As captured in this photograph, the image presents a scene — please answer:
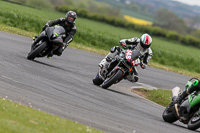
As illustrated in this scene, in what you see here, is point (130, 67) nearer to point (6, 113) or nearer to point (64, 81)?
point (64, 81)

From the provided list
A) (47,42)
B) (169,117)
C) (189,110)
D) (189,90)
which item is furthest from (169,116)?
(47,42)

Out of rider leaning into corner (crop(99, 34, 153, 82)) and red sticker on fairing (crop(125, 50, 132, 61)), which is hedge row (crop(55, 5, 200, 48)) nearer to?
rider leaning into corner (crop(99, 34, 153, 82))

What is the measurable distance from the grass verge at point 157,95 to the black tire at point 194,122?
14.3 feet

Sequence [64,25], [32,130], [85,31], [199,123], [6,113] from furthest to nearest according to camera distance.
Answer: [85,31] → [64,25] → [199,123] → [6,113] → [32,130]

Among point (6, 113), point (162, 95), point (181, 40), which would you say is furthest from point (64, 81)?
point (181, 40)

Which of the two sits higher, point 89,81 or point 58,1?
point 89,81

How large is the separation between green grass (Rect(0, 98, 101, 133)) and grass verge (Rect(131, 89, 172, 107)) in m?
7.47

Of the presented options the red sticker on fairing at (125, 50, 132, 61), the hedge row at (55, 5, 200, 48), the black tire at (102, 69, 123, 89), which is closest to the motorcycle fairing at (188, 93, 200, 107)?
the black tire at (102, 69, 123, 89)

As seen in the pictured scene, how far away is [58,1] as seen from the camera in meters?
47.8

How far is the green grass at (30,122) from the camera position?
269 inches

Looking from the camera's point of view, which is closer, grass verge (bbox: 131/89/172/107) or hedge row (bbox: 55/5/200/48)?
grass verge (bbox: 131/89/172/107)

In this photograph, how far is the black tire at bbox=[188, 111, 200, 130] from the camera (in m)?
10.6

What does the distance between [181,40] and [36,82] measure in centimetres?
5291

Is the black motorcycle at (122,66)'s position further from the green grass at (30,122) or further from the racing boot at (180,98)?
the green grass at (30,122)
